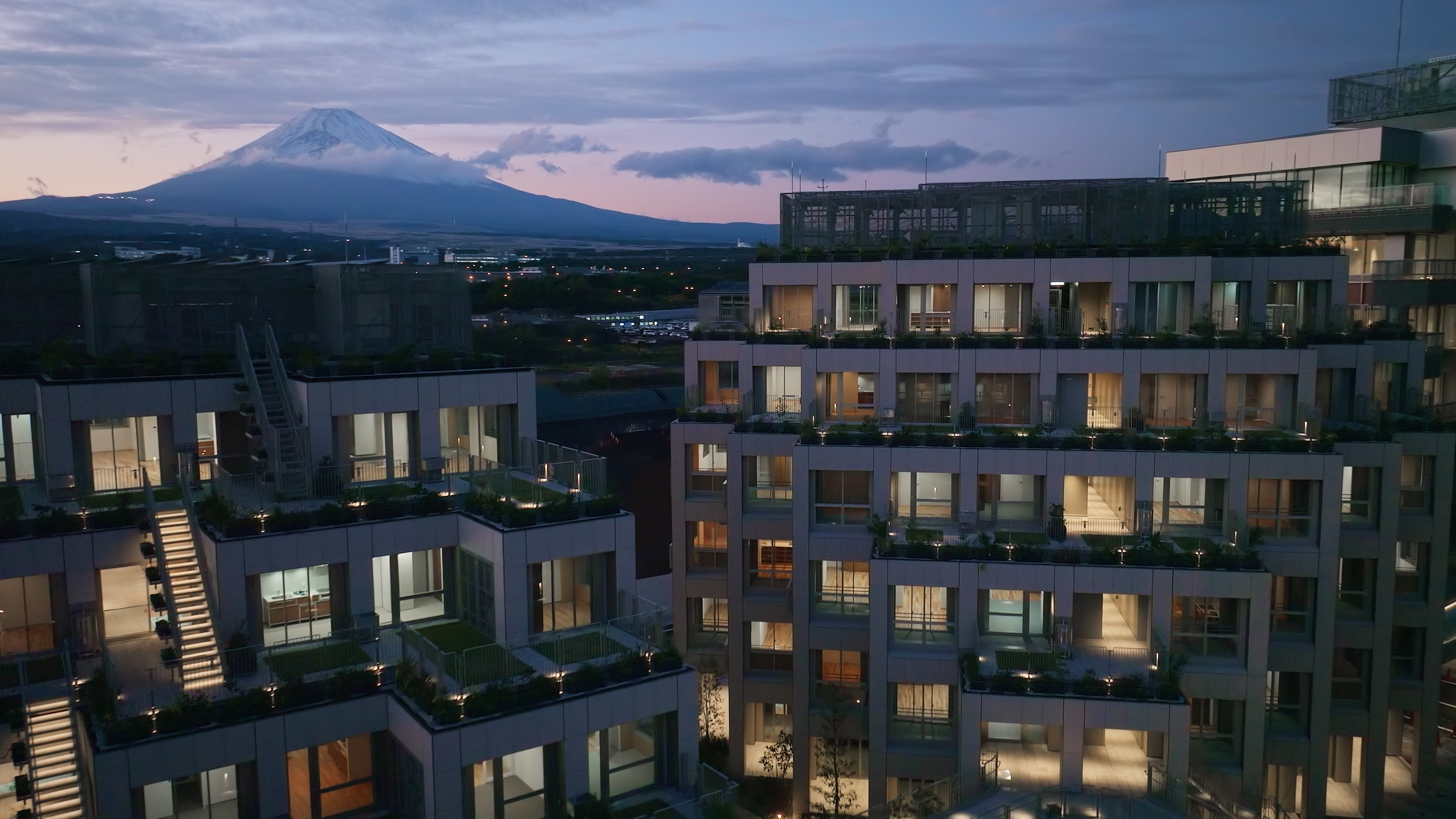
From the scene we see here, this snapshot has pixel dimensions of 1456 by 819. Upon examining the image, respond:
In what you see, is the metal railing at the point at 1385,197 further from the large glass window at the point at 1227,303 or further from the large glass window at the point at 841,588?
the large glass window at the point at 841,588

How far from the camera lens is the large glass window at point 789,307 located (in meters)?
40.2

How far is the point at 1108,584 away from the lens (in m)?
29.0

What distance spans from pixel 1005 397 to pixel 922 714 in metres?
11.2

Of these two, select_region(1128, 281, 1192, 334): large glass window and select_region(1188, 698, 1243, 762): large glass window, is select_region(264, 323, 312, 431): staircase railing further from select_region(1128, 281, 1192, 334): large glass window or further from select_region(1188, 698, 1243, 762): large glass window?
select_region(1128, 281, 1192, 334): large glass window

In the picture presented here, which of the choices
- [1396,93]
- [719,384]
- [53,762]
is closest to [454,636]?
[53,762]

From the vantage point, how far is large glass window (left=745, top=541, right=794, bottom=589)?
37.4m

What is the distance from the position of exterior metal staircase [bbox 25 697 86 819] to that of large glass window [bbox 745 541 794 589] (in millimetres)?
21808

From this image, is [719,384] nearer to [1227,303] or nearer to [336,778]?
[1227,303]

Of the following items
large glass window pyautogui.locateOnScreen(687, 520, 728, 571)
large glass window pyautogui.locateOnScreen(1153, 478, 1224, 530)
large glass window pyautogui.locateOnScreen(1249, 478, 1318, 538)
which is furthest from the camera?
large glass window pyautogui.locateOnScreen(687, 520, 728, 571)

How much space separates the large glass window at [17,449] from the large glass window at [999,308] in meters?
29.7

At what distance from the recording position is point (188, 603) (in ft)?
77.7

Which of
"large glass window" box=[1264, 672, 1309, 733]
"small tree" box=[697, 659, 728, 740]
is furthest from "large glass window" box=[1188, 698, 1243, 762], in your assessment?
→ "small tree" box=[697, 659, 728, 740]

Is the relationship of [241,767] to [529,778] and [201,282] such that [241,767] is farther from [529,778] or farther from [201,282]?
[201,282]

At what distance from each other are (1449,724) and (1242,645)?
18.4m
